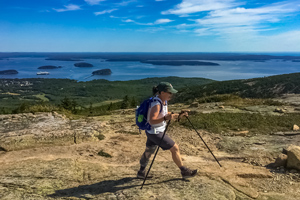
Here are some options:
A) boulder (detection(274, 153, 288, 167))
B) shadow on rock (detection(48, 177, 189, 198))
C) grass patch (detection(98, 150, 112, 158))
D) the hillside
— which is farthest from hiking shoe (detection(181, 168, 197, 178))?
the hillside

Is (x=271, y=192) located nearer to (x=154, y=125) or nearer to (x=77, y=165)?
(x=154, y=125)

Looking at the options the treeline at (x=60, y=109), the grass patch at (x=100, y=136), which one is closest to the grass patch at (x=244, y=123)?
the grass patch at (x=100, y=136)

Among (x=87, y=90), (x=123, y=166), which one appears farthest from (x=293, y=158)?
(x=87, y=90)

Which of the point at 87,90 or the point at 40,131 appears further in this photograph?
the point at 87,90

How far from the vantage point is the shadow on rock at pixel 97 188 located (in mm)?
4590

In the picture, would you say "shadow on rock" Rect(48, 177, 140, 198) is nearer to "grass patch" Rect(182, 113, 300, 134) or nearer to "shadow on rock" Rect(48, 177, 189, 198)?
"shadow on rock" Rect(48, 177, 189, 198)

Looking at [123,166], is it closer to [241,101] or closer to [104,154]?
[104,154]

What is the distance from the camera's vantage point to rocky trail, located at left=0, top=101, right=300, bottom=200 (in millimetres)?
4559

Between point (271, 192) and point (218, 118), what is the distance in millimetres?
6741

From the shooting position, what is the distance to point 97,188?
4863 mm

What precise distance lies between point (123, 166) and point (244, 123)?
6.80 m

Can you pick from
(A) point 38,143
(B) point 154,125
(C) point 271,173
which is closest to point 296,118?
(C) point 271,173

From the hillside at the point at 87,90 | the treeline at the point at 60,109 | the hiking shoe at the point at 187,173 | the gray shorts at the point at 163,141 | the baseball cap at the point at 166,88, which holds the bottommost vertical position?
the hillside at the point at 87,90

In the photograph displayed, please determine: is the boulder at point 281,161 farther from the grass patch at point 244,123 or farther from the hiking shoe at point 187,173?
the grass patch at point 244,123
